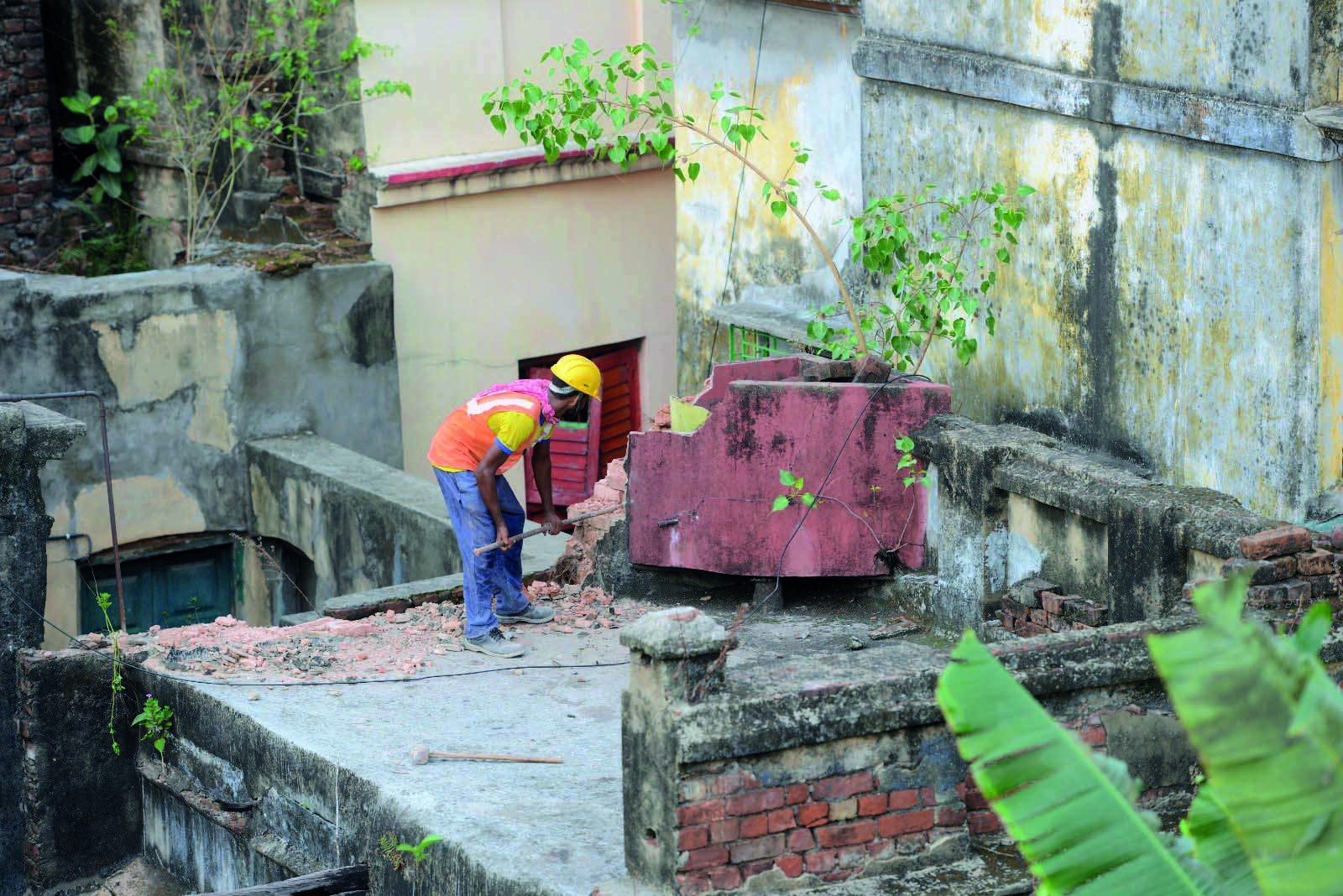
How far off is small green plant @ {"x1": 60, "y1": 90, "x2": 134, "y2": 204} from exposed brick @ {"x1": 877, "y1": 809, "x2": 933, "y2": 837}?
33.9ft

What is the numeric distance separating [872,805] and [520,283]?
31.3 ft

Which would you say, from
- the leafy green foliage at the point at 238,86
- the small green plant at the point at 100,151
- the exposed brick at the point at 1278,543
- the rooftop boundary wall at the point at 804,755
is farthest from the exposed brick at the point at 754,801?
the small green plant at the point at 100,151

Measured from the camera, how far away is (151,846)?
7410 mm

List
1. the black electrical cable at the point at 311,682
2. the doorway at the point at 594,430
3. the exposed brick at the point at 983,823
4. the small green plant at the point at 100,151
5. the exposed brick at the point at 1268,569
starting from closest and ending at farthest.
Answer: the exposed brick at the point at 983,823 < the exposed brick at the point at 1268,569 < the black electrical cable at the point at 311,682 < the small green plant at the point at 100,151 < the doorway at the point at 594,430

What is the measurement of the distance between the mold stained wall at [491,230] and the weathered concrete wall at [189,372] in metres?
0.56

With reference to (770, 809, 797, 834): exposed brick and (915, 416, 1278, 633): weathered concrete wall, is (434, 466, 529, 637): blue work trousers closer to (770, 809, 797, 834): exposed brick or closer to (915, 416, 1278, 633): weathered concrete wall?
(915, 416, 1278, 633): weathered concrete wall

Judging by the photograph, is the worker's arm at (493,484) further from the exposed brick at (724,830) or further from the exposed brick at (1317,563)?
the exposed brick at (1317,563)

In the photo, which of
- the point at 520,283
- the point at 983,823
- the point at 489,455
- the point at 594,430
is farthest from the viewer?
the point at 594,430

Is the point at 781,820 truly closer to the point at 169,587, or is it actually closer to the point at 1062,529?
the point at 1062,529

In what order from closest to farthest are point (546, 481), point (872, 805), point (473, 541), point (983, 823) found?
point (872, 805) → point (983, 823) → point (473, 541) → point (546, 481)

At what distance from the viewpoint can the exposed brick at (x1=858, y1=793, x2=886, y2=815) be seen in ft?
15.6

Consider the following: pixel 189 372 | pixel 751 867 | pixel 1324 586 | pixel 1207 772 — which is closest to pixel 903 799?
pixel 751 867

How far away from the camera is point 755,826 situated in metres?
4.62

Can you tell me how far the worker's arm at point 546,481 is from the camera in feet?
26.1
